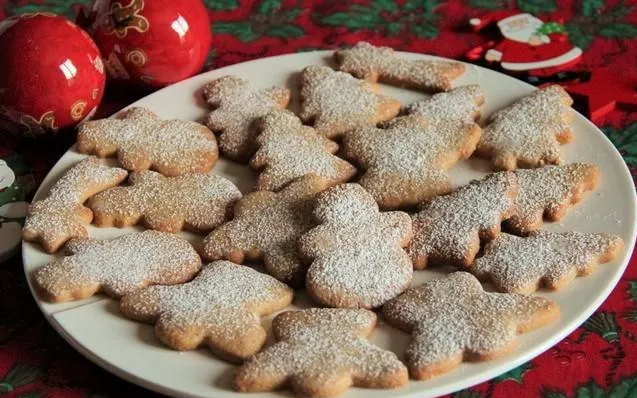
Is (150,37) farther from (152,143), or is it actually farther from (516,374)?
(516,374)

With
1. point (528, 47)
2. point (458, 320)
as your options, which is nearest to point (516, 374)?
point (458, 320)

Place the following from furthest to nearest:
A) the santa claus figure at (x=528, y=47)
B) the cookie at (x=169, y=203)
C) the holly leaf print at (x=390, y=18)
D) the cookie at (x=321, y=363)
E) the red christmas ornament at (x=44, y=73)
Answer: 1. the holly leaf print at (x=390, y=18)
2. the santa claus figure at (x=528, y=47)
3. the red christmas ornament at (x=44, y=73)
4. the cookie at (x=169, y=203)
5. the cookie at (x=321, y=363)

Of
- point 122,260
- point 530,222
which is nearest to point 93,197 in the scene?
point 122,260

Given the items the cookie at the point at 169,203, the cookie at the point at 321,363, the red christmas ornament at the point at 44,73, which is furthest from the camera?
the red christmas ornament at the point at 44,73

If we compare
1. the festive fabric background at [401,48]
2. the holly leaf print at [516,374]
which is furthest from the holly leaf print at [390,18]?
the holly leaf print at [516,374]

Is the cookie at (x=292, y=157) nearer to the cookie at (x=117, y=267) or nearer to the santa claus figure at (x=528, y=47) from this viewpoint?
the cookie at (x=117, y=267)

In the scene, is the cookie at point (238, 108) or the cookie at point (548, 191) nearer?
the cookie at point (548, 191)

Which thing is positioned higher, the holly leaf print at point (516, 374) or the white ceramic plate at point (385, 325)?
the white ceramic plate at point (385, 325)
